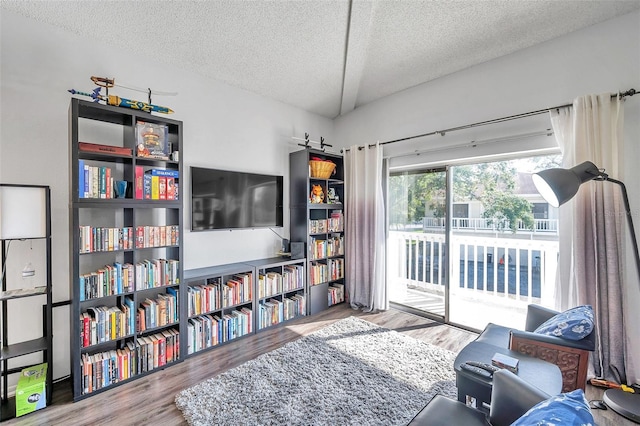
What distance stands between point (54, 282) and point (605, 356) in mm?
4138

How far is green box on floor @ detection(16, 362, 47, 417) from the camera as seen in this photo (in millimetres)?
1734

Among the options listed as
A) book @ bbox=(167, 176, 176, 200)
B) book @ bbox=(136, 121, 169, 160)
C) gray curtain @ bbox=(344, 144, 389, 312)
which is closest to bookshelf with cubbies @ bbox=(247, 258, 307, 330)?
gray curtain @ bbox=(344, 144, 389, 312)

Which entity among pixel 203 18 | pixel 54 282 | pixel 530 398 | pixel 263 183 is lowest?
pixel 530 398

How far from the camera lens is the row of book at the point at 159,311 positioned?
2.21m

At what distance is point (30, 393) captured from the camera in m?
1.76

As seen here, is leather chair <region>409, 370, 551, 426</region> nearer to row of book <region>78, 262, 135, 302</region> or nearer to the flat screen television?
row of book <region>78, 262, 135, 302</region>

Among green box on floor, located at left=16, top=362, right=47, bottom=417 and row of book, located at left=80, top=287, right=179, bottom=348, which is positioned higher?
row of book, located at left=80, top=287, right=179, bottom=348

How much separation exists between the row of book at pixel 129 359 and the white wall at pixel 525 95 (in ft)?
10.1

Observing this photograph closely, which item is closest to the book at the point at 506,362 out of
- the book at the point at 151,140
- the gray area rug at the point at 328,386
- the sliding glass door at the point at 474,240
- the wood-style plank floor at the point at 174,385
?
the gray area rug at the point at 328,386

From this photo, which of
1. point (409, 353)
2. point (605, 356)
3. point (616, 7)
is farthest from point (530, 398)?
point (616, 7)

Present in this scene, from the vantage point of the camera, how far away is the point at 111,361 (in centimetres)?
202

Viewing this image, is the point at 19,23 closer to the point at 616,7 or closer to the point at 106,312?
the point at 106,312

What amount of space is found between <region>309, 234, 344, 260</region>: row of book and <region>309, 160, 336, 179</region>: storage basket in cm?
83

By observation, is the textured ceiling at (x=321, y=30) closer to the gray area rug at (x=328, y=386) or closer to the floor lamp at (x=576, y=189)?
the floor lamp at (x=576, y=189)
